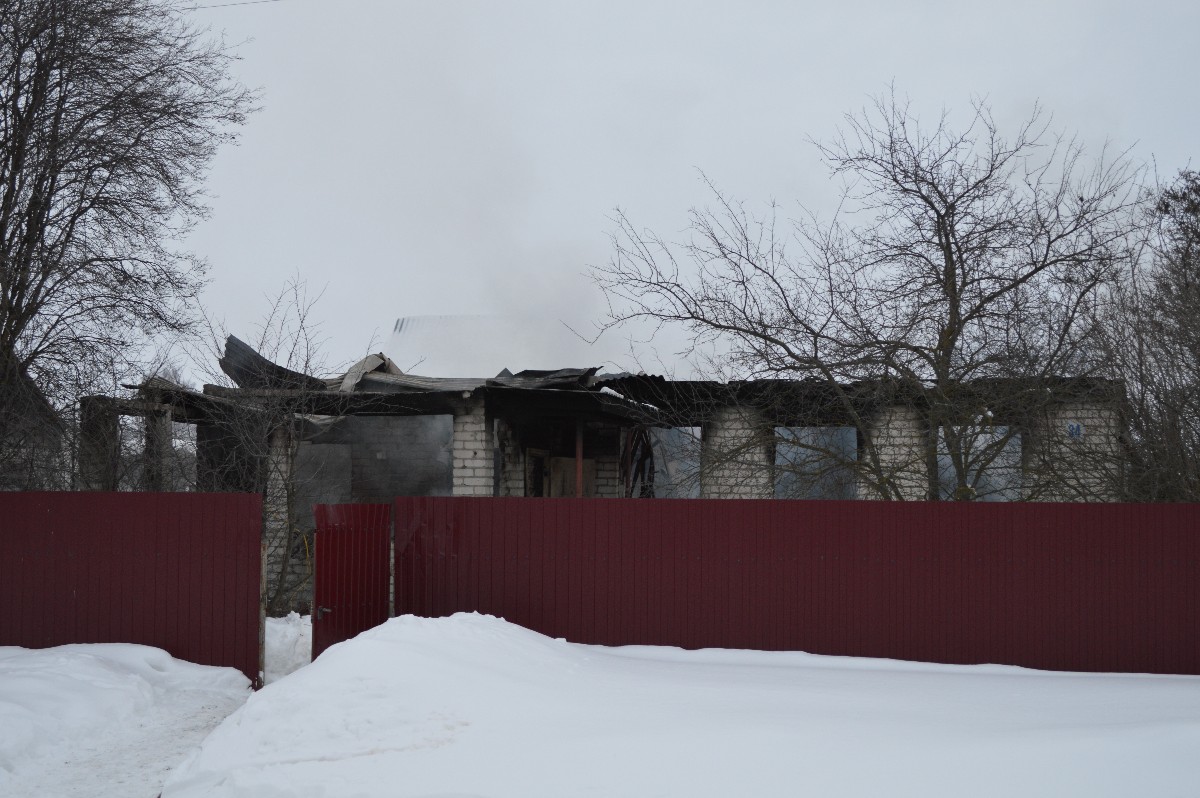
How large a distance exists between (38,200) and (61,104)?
3.92 ft

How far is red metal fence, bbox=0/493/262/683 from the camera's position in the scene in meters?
9.09

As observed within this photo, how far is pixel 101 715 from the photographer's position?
7461mm

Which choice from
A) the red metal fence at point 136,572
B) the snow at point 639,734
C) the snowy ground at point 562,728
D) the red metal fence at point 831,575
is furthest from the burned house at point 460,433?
the snow at point 639,734

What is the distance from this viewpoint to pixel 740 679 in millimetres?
7867

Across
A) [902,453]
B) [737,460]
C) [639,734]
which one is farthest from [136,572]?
[902,453]

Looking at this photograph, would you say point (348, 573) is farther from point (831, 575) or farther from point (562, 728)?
point (831, 575)

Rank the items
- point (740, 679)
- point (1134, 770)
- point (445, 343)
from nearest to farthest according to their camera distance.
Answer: point (1134, 770) → point (740, 679) → point (445, 343)

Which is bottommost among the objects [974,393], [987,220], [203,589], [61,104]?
[203,589]

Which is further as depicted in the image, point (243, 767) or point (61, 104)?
point (61, 104)

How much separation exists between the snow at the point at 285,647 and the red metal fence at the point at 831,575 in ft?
5.42

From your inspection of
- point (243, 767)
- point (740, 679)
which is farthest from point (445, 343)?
point (243, 767)

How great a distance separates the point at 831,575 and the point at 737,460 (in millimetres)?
2991

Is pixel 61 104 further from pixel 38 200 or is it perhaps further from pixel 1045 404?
pixel 1045 404

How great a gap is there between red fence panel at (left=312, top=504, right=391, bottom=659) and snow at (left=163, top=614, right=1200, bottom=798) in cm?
192
